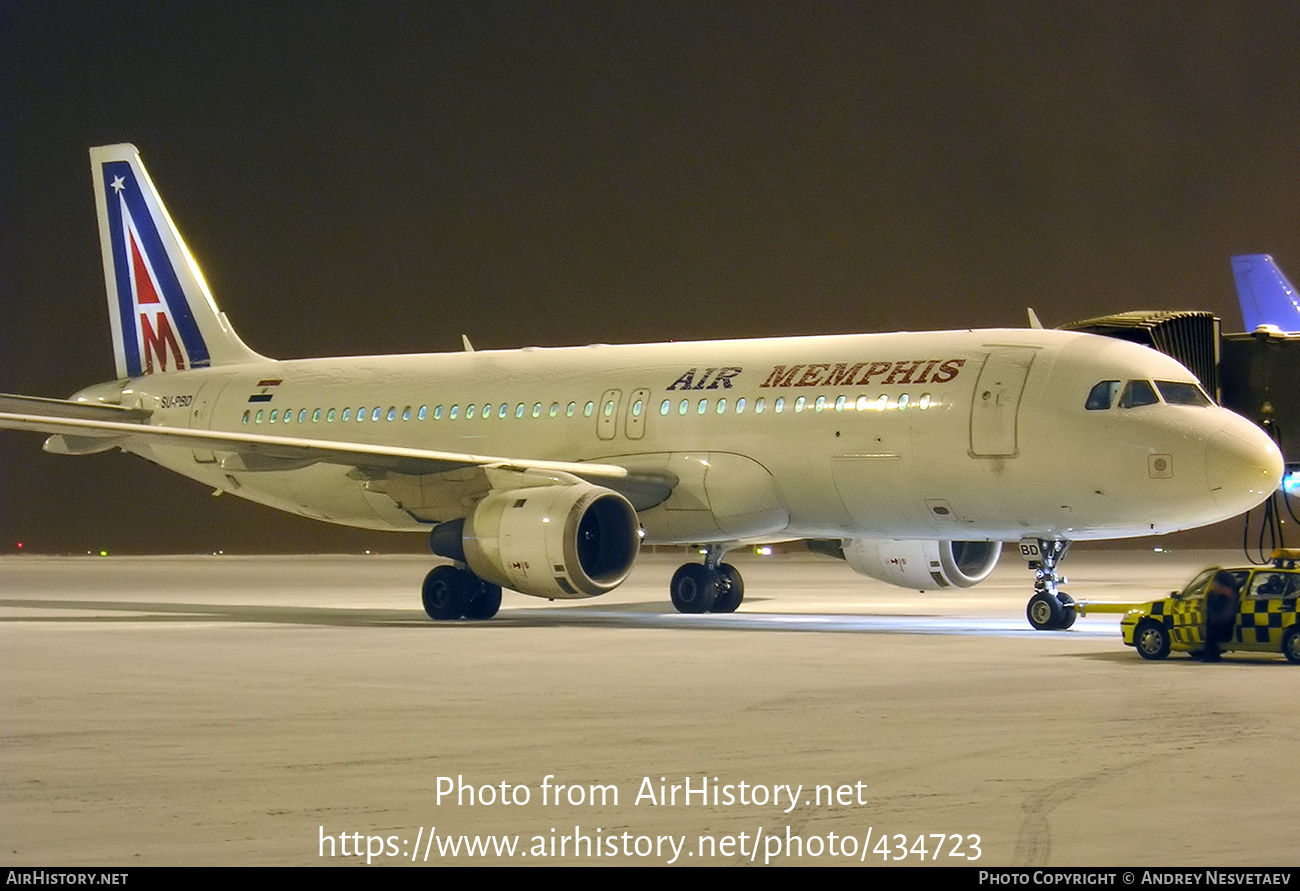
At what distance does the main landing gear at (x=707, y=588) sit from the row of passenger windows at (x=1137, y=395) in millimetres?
7228

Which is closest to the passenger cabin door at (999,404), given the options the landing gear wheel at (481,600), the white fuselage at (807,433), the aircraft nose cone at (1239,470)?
the white fuselage at (807,433)

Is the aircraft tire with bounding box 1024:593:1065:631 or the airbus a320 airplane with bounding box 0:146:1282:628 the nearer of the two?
the airbus a320 airplane with bounding box 0:146:1282:628

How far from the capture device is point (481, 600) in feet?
80.3

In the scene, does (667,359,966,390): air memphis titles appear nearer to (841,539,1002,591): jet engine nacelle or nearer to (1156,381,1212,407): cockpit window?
(1156,381,1212,407): cockpit window

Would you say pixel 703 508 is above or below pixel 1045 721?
above

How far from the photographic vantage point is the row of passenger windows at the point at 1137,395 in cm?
2108

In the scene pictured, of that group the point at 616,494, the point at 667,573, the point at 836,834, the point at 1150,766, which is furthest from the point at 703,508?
the point at 667,573

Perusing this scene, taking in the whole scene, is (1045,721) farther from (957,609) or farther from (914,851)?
(957,609)

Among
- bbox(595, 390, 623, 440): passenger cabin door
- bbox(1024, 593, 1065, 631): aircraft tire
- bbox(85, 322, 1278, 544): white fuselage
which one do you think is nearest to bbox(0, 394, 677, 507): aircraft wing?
bbox(85, 322, 1278, 544): white fuselage

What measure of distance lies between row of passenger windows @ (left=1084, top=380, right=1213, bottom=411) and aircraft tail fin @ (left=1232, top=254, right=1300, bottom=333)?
24.4m

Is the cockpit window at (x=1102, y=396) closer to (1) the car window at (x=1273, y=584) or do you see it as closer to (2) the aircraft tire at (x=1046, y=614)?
(2) the aircraft tire at (x=1046, y=614)

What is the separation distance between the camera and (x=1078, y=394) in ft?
69.7

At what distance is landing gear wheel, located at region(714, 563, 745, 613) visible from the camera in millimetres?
27055

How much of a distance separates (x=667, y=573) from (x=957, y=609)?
20.2m
